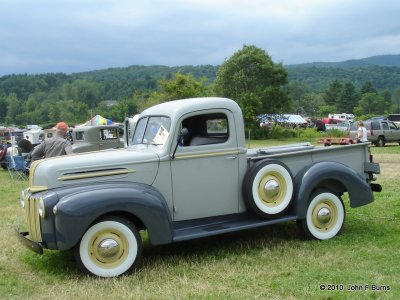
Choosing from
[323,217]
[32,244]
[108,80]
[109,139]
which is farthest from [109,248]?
[108,80]

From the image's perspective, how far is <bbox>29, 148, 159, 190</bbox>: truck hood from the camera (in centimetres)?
532

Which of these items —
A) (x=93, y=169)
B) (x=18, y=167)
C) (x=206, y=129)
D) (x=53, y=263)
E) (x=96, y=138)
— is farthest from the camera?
(x=96, y=138)

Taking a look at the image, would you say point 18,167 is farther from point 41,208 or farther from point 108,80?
point 108,80

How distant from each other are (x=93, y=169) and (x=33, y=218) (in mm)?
805

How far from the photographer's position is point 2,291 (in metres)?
4.90

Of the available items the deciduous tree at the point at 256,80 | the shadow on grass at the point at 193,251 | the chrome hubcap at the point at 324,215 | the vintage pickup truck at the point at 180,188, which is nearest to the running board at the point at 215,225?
the vintage pickup truck at the point at 180,188

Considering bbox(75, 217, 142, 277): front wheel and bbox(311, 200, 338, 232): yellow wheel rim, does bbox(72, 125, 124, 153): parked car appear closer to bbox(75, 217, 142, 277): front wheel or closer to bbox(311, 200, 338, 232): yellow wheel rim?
bbox(311, 200, 338, 232): yellow wheel rim

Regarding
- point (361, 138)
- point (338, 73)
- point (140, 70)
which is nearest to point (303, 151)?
point (361, 138)

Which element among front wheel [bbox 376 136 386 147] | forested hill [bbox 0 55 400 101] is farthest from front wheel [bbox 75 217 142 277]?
forested hill [bbox 0 55 400 101]

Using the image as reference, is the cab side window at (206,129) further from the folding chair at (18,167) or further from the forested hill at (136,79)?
the forested hill at (136,79)

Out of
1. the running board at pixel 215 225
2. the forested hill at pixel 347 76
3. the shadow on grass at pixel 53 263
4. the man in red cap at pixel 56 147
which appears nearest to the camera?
the shadow on grass at pixel 53 263

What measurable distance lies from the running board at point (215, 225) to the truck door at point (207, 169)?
75mm

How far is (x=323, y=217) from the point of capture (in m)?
6.51

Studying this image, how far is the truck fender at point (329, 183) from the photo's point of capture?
6.21 m
